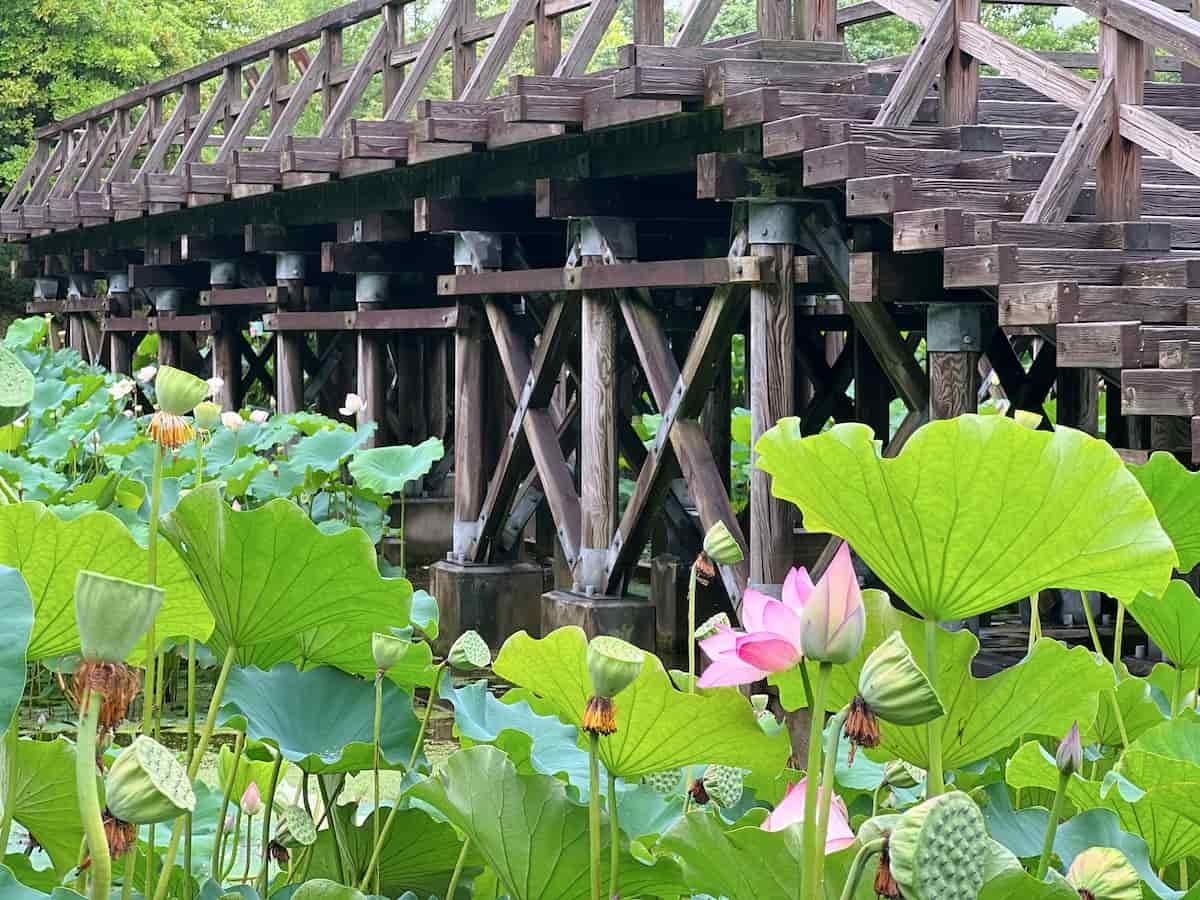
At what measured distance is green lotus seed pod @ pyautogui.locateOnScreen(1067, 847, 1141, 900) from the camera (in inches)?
45.2

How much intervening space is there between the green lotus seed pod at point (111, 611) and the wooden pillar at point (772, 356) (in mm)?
5705

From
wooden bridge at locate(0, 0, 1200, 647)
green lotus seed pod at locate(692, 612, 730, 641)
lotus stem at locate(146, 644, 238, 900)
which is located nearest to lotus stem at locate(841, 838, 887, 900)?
green lotus seed pod at locate(692, 612, 730, 641)

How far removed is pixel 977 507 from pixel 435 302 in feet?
36.9

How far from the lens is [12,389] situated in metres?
1.21

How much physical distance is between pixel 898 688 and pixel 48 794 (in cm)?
75

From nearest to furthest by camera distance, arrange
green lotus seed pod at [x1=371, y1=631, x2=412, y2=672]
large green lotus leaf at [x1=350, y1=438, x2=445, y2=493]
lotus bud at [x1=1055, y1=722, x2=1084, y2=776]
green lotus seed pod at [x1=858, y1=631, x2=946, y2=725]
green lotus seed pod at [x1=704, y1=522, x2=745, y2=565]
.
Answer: green lotus seed pod at [x1=858, y1=631, x2=946, y2=725] < lotus bud at [x1=1055, y1=722, x2=1084, y2=776] < green lotus seed pod at [x1=371, y1=631, x2=412, y2=672] < green lotus seed pod at [x1=704, y1=522, x2=745, y2=565] < large green lotus leaf at [x1=350, y1=438, x2=445, y2=493]

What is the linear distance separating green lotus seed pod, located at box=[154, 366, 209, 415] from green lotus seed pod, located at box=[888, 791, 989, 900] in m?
Result: 0.79

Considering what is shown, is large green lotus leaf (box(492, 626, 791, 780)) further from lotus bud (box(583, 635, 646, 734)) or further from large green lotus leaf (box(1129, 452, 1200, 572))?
large green lotus leaf (box(1129, 452, 1200, 572))

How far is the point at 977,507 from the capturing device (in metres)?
1.35

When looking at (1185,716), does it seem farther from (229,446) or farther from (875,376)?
(875,376)

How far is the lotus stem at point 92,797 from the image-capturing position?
0.94 meters

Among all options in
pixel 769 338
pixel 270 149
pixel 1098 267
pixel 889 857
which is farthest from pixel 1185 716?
pixel 270 149

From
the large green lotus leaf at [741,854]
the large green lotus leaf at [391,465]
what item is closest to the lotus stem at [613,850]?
the large green lotus leaf at [741,854]

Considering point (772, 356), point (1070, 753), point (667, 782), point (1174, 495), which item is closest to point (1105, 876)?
point (1070, 753)
